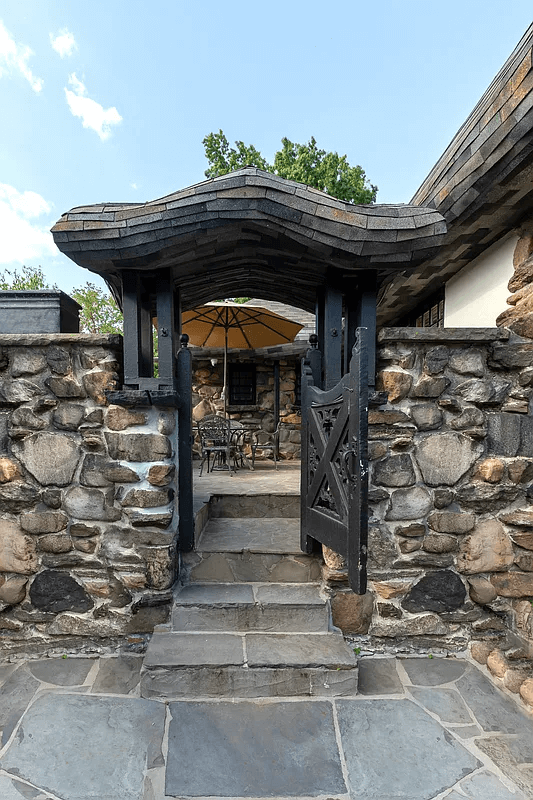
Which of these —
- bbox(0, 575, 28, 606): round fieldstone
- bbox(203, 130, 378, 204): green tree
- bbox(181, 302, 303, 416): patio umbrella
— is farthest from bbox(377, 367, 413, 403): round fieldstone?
bbox(203, 130, 378, 204): green tree

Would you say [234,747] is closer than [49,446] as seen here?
Yes

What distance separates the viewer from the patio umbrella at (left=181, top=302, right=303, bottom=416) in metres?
5.49

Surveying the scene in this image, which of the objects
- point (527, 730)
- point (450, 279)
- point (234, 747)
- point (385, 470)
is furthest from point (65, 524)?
point (450, 279)

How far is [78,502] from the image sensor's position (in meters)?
2.63

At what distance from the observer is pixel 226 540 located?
3.09 m

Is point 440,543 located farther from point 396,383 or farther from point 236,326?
point 236,326

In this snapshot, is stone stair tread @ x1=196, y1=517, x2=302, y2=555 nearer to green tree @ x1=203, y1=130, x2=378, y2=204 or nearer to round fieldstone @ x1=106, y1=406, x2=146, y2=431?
round fieldstone @ x1=106, y1=406, x2=146, y2=431

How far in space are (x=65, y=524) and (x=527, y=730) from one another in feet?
9.57

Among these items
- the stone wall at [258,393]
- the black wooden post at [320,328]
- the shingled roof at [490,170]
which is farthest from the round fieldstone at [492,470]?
the stone wall at [258,393]

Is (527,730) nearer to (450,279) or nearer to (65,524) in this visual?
(65,524)

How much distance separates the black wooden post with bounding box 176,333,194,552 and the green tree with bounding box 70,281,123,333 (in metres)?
14.1

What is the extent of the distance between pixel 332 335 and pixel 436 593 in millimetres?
1888

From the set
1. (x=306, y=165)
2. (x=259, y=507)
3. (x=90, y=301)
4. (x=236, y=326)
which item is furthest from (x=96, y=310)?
(x=259, y=507)

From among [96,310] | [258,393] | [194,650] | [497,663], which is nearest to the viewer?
[194,650]
